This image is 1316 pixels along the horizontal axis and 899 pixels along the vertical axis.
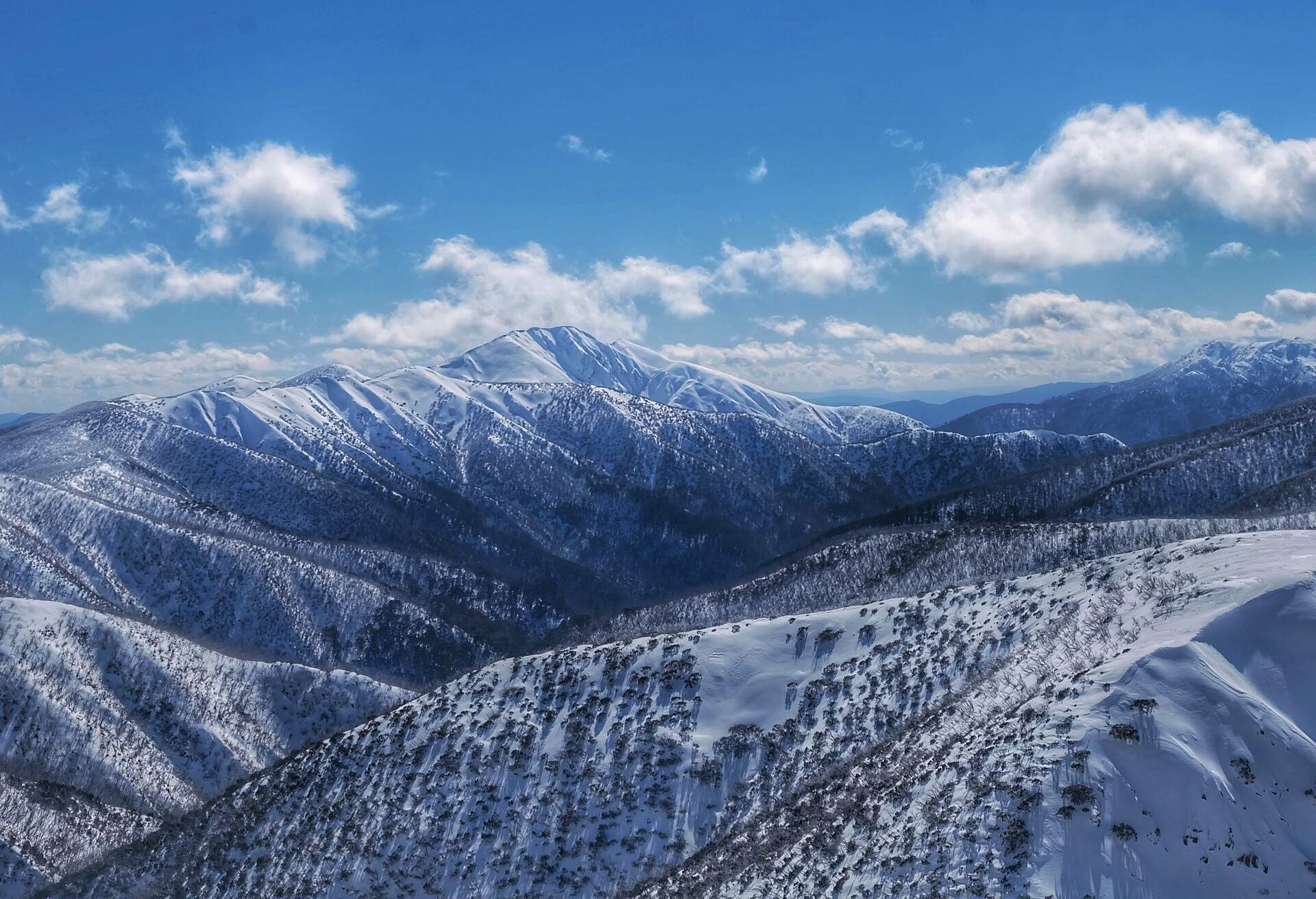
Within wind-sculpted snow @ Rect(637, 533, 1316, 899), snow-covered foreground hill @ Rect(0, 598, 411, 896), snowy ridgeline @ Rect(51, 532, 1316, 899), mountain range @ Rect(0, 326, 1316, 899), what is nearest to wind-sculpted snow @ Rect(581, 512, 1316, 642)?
mountain range @ Rect(0, 326, 1316, 899)

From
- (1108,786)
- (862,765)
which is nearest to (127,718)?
(862,765)

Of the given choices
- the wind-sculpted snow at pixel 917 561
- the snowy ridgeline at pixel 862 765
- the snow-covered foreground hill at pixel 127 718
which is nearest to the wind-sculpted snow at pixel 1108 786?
the snowy ridgeline at pixel 862 765

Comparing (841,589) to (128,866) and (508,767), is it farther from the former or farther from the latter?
(128,866)

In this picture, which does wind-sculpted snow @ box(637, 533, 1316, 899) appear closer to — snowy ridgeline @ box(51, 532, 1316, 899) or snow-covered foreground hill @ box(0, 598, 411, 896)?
snowy ridgeline @ box(51, 532, 1316, 899)

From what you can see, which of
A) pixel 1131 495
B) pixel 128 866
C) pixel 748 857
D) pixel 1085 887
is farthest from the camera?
pixel 1131 495

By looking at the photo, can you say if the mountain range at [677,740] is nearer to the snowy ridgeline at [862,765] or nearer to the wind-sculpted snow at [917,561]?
the snowy ridgeline at [862,765]

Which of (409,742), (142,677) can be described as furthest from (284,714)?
(409,742)
